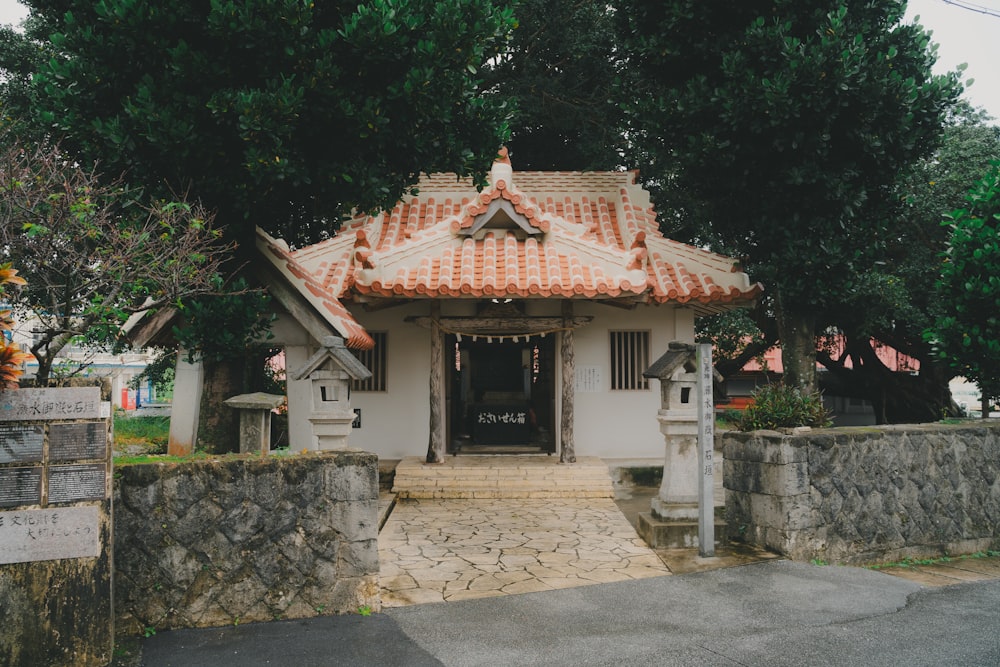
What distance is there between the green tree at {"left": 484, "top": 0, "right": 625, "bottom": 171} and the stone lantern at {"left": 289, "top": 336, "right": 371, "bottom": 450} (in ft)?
34.3

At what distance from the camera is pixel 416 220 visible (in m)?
14.4

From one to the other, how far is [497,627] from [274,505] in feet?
6.87

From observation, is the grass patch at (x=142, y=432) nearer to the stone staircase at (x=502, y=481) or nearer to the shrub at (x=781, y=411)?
the stone staircase at (x=502, y=481)

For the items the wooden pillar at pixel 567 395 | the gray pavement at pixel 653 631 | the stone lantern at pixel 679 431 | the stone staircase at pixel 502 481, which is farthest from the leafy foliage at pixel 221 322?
the wooden pillar at pixel 567 395

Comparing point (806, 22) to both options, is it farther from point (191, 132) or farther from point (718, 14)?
point (191, 132)

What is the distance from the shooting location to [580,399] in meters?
13.2

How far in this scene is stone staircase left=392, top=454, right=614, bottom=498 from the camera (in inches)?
452

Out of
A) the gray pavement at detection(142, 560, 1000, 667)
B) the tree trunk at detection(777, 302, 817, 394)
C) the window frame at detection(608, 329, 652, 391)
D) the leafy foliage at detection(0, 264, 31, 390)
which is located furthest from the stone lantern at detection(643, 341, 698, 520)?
the leafy foliage at detection(0, 264, 31, 390)

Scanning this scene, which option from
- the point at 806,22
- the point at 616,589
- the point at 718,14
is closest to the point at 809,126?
the point at 806,22

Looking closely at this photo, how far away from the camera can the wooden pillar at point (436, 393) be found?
12078mm

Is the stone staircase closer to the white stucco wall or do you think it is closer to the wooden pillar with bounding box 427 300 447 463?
the wooden pillar with bounding box 427 300 447 463

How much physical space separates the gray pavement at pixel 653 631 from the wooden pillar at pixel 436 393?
581 cm

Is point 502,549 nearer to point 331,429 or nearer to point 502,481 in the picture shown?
point 331,429

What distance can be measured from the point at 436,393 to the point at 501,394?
4012 mm
